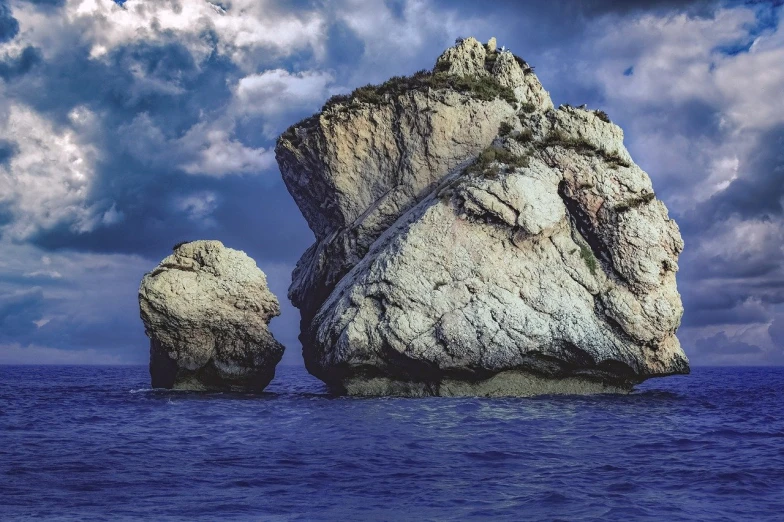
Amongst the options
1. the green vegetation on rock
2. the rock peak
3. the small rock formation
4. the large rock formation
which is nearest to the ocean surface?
the large rock formation

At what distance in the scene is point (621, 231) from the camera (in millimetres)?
34250

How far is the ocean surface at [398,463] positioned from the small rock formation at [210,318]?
817 cm

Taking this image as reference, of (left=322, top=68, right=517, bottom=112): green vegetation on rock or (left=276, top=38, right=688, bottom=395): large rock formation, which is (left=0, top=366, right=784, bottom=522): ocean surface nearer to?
(left=276, top=38, right=688, bottom=395): large rock formation

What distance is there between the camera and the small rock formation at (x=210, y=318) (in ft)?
117

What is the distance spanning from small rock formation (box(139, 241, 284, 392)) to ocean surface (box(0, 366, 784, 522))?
8.17m

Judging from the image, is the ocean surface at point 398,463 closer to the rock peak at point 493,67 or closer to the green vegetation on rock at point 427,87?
the green vegetation on rock at point 427,87

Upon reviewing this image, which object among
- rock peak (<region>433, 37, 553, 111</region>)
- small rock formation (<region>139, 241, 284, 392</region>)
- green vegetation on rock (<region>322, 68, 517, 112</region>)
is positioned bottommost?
small rock formation (<region>139, 241, 284, 392</region>)

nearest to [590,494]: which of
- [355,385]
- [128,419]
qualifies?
[128,419]

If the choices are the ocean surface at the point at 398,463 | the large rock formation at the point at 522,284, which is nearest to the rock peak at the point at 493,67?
the large rock formation at the point at 522,284

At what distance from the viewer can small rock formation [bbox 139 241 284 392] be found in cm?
3580

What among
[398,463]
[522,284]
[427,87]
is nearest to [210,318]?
[522,284]

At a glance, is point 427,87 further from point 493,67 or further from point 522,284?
point 522,284

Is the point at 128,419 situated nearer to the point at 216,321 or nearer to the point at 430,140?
the point at 216,321

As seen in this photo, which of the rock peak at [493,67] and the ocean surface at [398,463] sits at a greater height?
the rock peak at [493,67]
